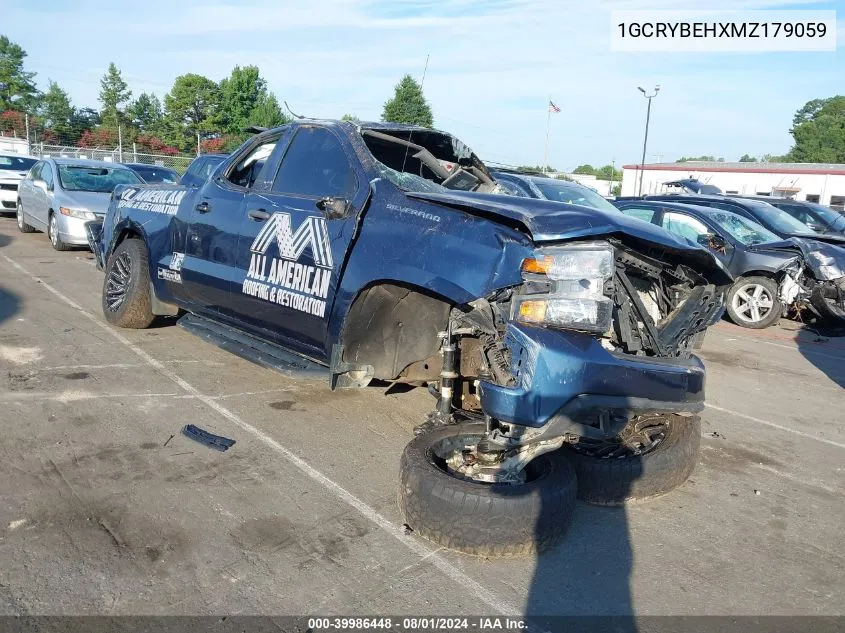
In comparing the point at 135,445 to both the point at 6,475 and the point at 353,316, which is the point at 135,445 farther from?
the point at 353,316

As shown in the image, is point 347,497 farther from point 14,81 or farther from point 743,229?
point 14,81

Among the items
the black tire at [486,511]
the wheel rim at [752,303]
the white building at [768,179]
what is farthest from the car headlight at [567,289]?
the white building at [768,179]

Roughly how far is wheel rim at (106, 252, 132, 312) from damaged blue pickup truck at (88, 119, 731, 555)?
3.01ft

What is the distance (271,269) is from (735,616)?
3226 millimetres

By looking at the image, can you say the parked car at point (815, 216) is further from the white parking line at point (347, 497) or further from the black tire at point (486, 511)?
the black tire at point (486, 511)

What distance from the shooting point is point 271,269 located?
15.0ft

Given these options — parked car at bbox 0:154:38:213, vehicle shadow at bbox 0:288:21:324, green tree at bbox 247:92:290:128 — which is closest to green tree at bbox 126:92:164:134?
green tree at bbox 247:92:290:128

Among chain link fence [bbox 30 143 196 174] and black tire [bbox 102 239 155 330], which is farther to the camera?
chain link fence [bbox 30 143 196 174]

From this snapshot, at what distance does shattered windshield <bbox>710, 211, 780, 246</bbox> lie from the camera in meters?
10.1

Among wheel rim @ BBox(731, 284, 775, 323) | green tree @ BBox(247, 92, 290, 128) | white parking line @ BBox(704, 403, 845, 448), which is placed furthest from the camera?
green tree @ BBox(247, 92, 290, 128)

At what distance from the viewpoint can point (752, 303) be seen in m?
9.97

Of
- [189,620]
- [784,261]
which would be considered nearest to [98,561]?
[189,620]

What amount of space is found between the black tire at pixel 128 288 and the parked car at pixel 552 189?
15.5 feet

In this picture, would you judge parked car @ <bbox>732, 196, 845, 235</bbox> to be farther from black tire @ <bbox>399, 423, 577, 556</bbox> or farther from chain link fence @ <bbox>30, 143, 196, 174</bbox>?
chain link fence @ <bbox>30, 143, 196, 174</bbox>
